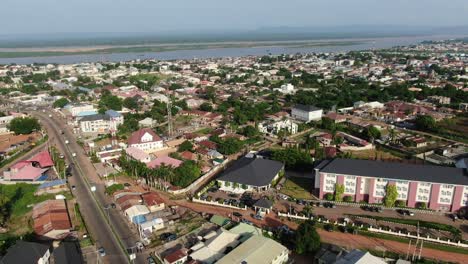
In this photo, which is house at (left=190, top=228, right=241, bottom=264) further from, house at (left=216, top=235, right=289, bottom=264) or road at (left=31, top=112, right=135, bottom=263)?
road at (left=31, top=112, right=135, bottom=263)

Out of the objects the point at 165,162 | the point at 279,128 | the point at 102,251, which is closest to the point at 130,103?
the point at 279,128

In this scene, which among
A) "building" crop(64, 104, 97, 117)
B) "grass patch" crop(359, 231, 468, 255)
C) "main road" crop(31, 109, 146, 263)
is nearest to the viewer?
"main road" crop(31, 109, 146, 263)

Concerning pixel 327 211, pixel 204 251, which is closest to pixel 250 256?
pixel 204 251

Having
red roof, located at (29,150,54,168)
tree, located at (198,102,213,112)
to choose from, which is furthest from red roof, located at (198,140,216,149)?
tree, located at (198,102,213,112)

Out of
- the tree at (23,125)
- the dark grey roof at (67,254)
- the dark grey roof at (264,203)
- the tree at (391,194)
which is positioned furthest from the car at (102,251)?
the tree at (23,125)

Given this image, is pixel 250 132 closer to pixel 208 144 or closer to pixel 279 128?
pixel 279 128

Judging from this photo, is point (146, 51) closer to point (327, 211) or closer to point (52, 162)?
point (52, 162)
